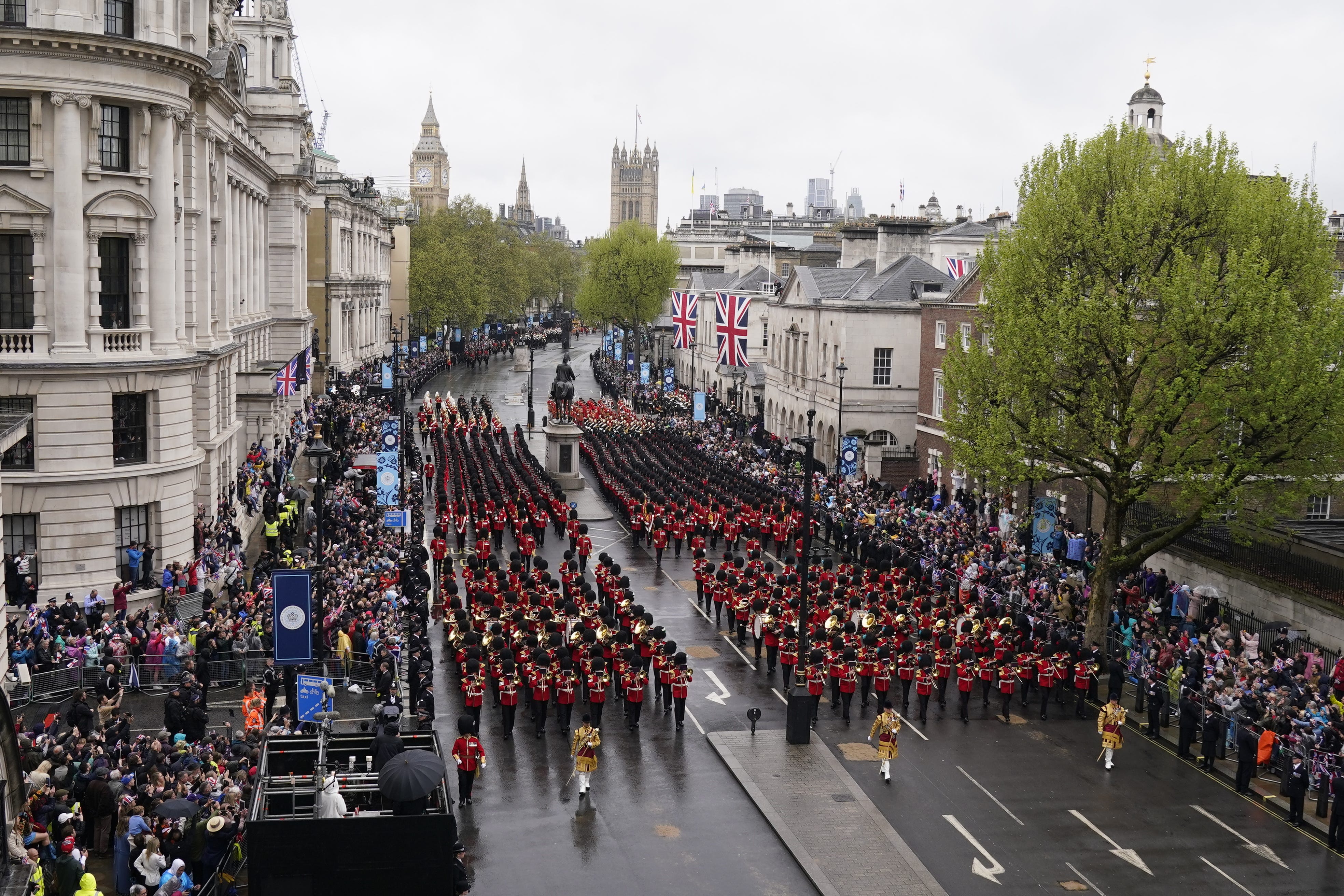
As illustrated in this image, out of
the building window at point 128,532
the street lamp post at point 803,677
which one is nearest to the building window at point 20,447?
the building window at point 128,532

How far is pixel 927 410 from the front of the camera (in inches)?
1934

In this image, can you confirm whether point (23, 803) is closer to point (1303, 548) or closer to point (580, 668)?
point (580, 668)

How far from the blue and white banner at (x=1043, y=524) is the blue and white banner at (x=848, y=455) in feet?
34.9

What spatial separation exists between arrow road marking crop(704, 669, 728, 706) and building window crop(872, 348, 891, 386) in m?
28.3

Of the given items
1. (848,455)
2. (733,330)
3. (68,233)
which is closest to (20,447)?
(68,233)

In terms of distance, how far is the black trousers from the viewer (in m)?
20.5

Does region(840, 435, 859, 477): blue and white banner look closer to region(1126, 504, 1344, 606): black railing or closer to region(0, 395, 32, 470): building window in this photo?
region(1126, 504, 1344, 606): black railing

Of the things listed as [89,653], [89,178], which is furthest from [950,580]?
[89,178]

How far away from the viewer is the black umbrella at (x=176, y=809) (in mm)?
15375

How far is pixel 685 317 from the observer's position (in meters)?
66.8

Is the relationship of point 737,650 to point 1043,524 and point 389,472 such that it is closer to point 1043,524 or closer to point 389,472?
point 1043,524

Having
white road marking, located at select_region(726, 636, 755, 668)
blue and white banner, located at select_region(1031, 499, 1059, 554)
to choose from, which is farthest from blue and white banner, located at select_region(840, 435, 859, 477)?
white road marking, located at select_region(726, 636, 755, 668)

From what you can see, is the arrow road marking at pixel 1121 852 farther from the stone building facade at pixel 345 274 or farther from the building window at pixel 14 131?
the stone building facade at pixel 345 274

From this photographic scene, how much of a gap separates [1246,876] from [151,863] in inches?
540
